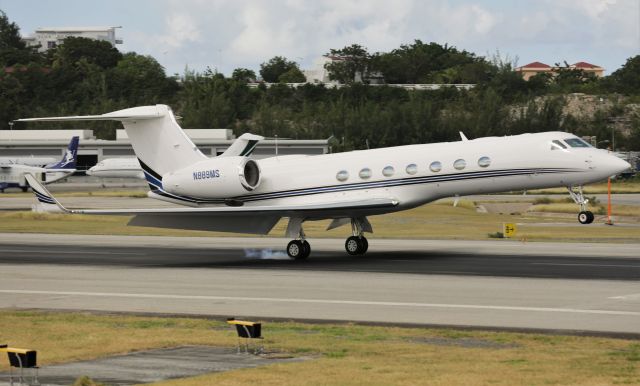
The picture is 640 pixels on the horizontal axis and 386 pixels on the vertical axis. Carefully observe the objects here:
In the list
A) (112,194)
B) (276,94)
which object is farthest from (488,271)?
(276,94)

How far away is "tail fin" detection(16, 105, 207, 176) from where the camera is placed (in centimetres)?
3281

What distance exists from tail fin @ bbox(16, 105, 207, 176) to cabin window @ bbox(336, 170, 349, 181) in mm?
4493

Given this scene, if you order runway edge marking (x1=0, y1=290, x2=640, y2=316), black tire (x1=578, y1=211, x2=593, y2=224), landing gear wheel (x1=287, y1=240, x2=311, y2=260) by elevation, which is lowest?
runway edge marking (x1=0, y1=290, x2=640, y2=316)

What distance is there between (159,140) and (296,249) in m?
5.75

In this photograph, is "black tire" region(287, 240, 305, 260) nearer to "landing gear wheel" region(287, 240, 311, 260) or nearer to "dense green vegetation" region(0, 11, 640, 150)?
"landing gear wheel" region(287, 240, 311, 260)

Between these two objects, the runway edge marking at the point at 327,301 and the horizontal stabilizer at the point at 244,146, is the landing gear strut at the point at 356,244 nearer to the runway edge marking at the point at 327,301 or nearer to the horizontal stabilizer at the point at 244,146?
the runway edge marking at the point at 327,301

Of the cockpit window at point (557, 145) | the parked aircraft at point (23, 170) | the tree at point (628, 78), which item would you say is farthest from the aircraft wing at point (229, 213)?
the tree at point (628, 78)

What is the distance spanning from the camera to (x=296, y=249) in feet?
100

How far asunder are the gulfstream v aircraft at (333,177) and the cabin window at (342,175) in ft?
0.09

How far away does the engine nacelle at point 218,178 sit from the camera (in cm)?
3123

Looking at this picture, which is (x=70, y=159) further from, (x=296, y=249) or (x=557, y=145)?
(x=557, y=145)

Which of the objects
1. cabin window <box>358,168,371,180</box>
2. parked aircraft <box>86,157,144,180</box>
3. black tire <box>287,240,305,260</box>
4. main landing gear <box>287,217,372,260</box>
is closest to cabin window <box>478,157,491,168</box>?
cabin window <box>358,168,371,180</box>

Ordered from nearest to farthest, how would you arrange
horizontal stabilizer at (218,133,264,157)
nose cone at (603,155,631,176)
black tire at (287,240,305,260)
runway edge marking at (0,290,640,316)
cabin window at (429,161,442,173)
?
runway edge marking at (0,290,640,316)
nose cone at (603,155,631,176)
cabin window at (429,161,442,173)
black tire at (287,240,305,260)
horizontal stabilizer at (218,133,264,157)

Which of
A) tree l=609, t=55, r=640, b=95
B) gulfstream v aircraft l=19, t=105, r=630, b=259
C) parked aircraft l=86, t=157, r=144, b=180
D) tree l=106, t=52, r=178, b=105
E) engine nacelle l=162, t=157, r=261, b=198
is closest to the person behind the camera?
gulfstream v aircraft l=19, t=105, r=630, b=259
